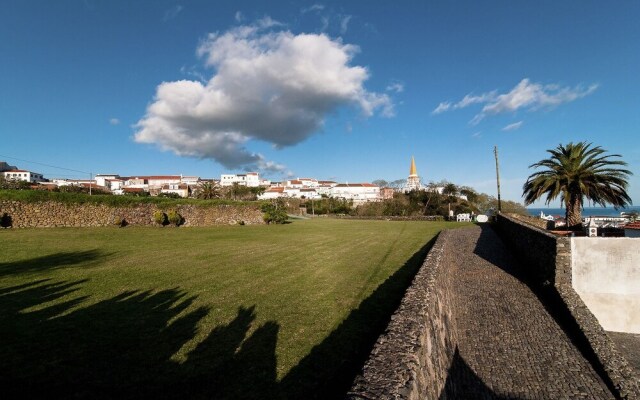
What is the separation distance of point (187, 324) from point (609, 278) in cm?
1288

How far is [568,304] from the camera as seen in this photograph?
8.99 meters

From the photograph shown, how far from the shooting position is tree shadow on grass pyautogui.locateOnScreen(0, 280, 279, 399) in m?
3.88

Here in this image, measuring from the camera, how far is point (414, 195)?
2482 inches

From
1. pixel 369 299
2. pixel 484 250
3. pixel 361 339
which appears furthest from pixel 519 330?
pixel 484 250

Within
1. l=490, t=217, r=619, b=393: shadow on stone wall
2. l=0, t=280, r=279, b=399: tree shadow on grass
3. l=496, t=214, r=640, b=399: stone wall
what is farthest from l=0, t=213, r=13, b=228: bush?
l=496, t=214, r=640, b=399: stone wall

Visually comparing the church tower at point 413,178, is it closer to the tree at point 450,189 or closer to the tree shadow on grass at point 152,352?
the tree at point 450,189

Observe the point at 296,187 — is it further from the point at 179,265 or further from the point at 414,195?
the point at 179,265

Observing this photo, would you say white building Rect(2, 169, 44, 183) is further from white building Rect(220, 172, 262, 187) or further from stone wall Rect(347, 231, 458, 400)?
stone wall Rect(347, 231, 458, 400)

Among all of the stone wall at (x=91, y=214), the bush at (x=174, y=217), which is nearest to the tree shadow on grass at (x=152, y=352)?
the stone wall at (x=91, y=214)

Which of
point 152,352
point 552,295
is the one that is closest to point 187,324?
point 152,352

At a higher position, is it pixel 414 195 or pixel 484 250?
pixel 414 195

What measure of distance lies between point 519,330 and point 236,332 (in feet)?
22.3

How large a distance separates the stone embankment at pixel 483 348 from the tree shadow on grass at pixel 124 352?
1710mm

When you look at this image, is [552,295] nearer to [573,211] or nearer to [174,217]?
[573,211]
